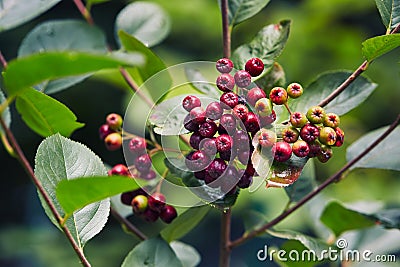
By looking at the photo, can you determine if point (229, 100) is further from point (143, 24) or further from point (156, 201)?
point (143, 24)

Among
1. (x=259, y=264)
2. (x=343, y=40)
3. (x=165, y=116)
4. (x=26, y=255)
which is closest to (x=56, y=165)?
(x=165, y=116)

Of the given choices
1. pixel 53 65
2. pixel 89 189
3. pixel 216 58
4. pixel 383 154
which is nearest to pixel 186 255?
pixel 383 154

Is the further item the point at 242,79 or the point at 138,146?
the point at 138,146

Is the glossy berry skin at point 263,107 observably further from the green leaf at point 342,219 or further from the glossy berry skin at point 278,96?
the green leaf at point 342,219

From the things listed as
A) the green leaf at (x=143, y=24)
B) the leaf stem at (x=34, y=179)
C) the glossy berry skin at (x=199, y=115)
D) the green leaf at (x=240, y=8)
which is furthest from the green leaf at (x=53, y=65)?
the green leaf at (x=143, y=24)

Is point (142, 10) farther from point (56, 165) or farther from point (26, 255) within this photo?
point (26, 255)

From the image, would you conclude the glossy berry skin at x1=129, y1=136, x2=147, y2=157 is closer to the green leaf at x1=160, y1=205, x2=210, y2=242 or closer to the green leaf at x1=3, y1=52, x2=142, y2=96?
the green leaf at x1=160, y1=205, x2=210, y2=242
